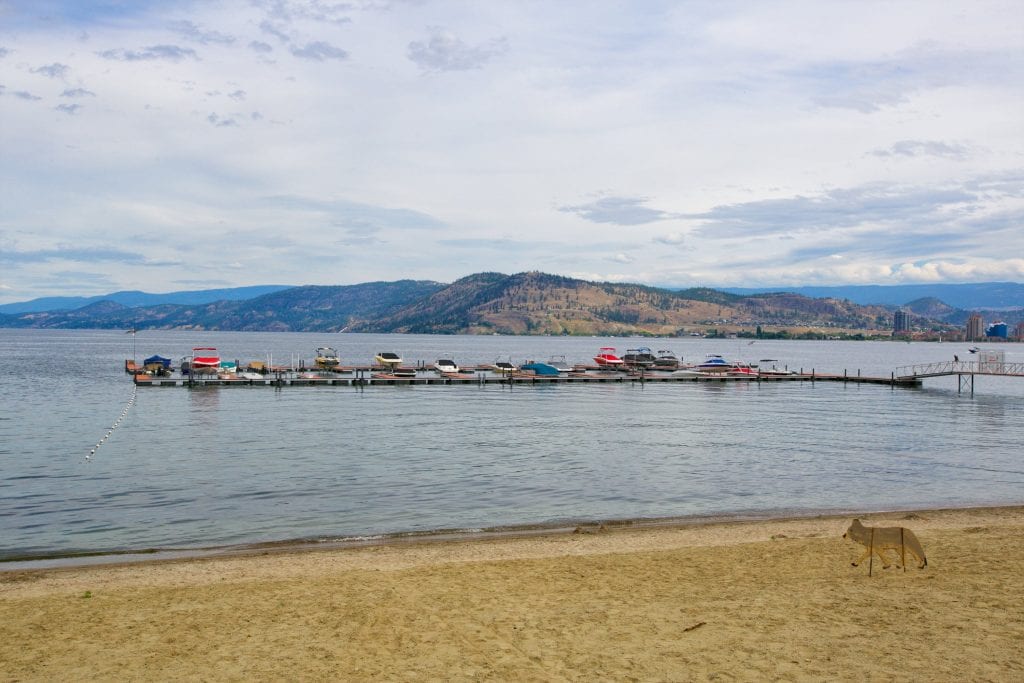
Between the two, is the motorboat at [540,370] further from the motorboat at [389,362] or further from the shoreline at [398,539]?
the shoreline at [398,539]

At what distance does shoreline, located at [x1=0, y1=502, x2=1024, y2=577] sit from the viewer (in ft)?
56.7

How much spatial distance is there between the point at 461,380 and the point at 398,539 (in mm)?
59314

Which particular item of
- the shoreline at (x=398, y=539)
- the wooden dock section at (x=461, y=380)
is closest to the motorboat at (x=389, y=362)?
the wooden dock section at (x=461, y=380)

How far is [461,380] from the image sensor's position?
258 feet

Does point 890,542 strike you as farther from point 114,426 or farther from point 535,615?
point 114,426

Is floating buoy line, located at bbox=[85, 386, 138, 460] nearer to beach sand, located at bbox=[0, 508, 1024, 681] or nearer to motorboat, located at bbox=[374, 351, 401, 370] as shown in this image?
beach sand, located at bbox=[0, 508, 1024, 681]

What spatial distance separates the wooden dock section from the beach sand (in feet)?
190

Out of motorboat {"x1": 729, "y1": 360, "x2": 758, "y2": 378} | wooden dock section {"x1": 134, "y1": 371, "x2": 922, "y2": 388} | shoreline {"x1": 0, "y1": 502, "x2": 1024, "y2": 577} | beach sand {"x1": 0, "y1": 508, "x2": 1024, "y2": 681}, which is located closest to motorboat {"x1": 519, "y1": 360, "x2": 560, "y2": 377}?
wooden dock section {"x1": 134, "y1": 371, "x2": 922, "y2": 388}

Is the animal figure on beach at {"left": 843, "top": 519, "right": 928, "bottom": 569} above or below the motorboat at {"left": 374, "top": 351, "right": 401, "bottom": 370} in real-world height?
below

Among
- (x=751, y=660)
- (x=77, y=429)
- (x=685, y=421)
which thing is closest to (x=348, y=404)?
(x=77, y=429)

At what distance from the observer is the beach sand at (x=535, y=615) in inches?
399

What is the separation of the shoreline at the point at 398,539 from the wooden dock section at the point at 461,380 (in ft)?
177

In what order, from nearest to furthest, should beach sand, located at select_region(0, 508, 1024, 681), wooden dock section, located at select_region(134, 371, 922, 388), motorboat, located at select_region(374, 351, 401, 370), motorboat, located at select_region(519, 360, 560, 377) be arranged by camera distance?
1. beach sand, located at select_region(0, 508, 1024, 681)
2. wooden dock section, located at select_region(134, 371, 922, 388)
3. motorboat, located at select_region(519, 360, 560, 377)
4. motorboat, located at select_region(374, 351, 401, 370)

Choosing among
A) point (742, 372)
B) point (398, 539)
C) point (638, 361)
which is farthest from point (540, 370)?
point (398, 539)
